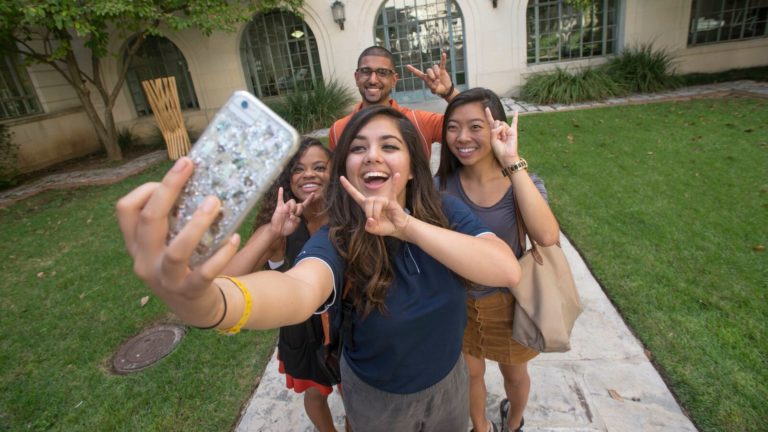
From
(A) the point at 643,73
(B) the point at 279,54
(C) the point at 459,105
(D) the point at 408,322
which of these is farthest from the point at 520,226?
(B) the point at 279,54

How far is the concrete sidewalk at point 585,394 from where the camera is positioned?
2.35m

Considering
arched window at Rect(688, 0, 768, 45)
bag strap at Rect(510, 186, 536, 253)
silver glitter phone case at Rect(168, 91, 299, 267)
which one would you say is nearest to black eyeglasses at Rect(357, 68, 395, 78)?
bag strap at Rect(510, 186, 536, 253)

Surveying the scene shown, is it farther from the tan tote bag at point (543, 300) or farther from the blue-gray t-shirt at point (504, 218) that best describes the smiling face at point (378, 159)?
the tan tote bag at point (543, 300)

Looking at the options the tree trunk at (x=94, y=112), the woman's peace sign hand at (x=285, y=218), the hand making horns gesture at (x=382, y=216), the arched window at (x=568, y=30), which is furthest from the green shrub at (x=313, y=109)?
the hand making horns gesture at (x=382, y=216)

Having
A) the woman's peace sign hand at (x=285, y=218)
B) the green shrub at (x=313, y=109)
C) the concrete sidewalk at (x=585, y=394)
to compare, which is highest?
the woman's peace sign hand at (x=285, y=218)

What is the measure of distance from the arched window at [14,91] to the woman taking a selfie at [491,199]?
13.5m

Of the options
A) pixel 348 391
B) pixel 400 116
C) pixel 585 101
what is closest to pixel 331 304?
pixel 348 391

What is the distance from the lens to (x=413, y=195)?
161 centimetres

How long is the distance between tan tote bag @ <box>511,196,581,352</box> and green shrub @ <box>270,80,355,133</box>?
970 centimetres

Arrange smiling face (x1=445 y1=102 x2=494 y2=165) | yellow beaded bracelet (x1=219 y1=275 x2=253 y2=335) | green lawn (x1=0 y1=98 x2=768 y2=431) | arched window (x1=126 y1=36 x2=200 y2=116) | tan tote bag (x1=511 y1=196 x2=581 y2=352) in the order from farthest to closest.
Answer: arched window (x1=126 y1=36 x2=200 y2=116) < green lawn (x1=0 y1=98 x2=768 y2=431) < smiling face (x1=445 y1=102 x2=494 y2=165) < tan tote bag (x1=511 y1=196 x2=581 y2=352) < yellow beaded bracelet (x1=219 y1=275 x2=253 y2=335)

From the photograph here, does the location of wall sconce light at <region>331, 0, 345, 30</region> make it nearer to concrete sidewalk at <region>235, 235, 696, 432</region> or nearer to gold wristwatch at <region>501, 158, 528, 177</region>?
concrete sidewalk at <region>235, 235, 696, 432</region>

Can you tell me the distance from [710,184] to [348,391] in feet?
17.4

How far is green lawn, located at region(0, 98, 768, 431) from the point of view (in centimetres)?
268

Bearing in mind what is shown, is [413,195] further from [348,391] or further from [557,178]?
[557,178]
